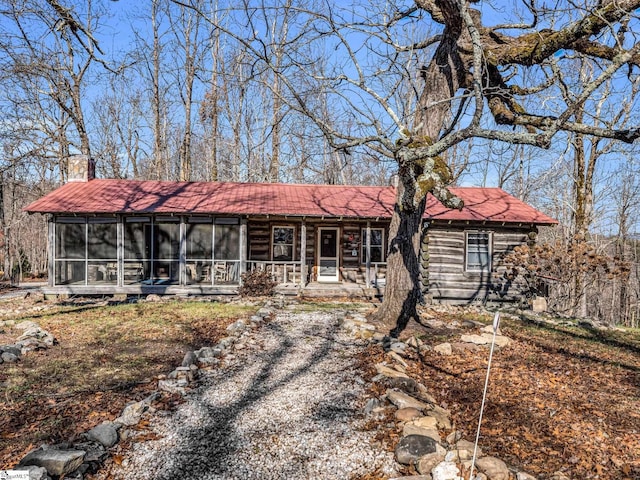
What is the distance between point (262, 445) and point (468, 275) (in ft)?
42.0

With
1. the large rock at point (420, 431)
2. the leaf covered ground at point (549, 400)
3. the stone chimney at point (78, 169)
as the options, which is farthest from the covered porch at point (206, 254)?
the large rock at point (420, 431)

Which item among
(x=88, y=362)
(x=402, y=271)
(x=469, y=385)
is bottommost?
(x=88, y=362)

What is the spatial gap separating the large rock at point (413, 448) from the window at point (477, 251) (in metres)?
12.4

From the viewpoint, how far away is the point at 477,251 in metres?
15.6

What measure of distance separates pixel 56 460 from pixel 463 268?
1418 cm

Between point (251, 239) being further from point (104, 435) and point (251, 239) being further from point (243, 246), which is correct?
point (104, 435)

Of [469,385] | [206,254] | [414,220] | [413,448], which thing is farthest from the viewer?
[206,254]

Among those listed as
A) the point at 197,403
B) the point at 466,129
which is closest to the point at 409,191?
the point at 466,129

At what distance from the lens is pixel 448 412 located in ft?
15.8

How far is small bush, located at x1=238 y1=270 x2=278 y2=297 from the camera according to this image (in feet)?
47.4

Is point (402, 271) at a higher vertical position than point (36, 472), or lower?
higher

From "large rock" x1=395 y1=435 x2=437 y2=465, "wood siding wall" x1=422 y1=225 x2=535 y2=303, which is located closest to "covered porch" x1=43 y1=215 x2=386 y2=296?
"wood siding wall" x1=422 y1=225 x2=535 y2=303

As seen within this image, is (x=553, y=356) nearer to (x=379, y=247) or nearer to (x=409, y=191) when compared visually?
(x=409, y=191)

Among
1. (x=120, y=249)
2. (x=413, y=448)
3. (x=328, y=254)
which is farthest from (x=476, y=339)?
(x=120, y=249)
